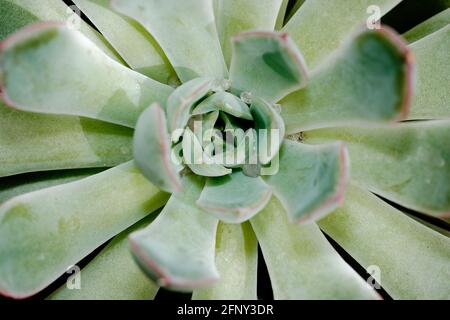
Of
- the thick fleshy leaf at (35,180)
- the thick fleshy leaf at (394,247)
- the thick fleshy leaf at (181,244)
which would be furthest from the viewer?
the thick fleshy leaf at (35,180)

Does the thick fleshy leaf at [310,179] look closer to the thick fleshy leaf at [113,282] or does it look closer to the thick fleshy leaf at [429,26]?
the thick fleshy leaf at [113,282]

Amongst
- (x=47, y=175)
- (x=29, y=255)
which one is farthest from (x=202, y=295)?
(x=47, y=175)

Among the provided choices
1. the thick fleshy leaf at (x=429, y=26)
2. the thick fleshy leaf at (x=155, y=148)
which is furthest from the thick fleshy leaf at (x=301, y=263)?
the thick fleshy leaf at (x=429, y=26)

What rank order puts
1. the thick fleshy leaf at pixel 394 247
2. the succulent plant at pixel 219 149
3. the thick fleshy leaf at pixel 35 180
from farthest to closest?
the thick fleshy leaf at pixel 35 180, the thick fleshy leaf at pixel 394 247, the succulent plant at pixel 219 149

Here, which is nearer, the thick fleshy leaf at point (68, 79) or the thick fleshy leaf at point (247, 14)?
Answer: the thick fleshy leaf at point (68, 79)

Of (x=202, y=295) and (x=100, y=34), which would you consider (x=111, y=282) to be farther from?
(x=100, y=34)

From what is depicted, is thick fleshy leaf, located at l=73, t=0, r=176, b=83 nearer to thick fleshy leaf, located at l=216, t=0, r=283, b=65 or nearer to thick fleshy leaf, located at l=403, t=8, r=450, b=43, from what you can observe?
thick fleshy leaf, located at l=216, t=0, r=283, b=65

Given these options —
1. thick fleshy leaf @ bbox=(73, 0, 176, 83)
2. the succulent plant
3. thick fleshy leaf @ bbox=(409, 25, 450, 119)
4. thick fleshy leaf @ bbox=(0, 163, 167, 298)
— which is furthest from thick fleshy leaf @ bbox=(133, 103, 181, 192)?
thick fleshy leaf @ bbox=(409, 25, 450, 119)

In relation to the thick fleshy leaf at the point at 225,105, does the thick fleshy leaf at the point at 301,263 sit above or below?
below
